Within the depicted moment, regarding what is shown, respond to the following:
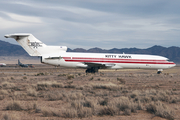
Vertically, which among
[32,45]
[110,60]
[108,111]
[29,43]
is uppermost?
[29,43]

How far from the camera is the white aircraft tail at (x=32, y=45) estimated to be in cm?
3266

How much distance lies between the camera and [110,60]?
34594mm

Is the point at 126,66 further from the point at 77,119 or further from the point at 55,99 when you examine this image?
the point at 77,119

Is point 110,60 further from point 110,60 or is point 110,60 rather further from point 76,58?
point 76,58

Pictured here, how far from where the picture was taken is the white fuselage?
110ft

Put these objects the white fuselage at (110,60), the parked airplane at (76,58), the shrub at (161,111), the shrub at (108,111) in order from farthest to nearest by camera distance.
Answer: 1. the white fuselage at (110,60)
2. the parked airplane at (76,58)
3. the shrub at (108,111)
4. the shrub at (161,111)

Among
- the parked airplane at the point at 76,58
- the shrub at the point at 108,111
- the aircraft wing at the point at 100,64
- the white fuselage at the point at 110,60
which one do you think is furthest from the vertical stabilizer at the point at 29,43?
the shrub at the point at 108,111

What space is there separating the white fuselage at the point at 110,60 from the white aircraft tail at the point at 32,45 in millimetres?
1426

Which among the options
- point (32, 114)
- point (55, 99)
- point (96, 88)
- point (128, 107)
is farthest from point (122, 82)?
point (32, 114)

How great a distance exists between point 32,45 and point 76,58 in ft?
23.3

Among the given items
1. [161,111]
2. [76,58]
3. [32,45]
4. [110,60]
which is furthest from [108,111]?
[32,45]

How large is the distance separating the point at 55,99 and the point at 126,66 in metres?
24.1

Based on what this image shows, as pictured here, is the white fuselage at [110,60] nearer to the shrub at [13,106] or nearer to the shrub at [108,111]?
the shrub at [13,106]

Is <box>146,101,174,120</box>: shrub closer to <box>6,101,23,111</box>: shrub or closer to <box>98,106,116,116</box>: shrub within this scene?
<box>98,106,116,116</box>: shrub
